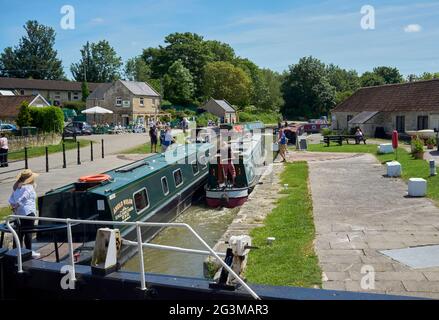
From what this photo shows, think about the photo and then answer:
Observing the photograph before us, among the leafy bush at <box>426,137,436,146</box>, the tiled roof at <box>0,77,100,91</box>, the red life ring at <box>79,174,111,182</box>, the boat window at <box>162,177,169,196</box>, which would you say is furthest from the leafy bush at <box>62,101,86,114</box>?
the red life ring at <box>79,174,111,182</box>

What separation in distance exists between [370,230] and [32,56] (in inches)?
3516

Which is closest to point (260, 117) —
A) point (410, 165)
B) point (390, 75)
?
point (390, 75)

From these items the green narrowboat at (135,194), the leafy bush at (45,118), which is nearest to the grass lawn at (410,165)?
the green narrowboat at (135,194)

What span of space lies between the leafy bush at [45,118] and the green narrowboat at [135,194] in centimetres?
1652

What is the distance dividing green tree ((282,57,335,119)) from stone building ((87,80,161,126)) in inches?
736

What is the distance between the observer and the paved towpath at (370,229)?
6.21m

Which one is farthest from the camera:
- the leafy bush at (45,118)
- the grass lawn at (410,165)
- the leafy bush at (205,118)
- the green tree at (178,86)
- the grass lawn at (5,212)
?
the green tree at (178,86)

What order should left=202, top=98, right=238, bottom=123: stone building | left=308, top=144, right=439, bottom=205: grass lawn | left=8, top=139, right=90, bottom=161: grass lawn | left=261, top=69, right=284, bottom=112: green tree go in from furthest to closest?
left=261, top=69, right=284, bottom=112: green tree, left=202, top=98, right=238, bottom=123: stone building, left=8, top=139, right=90, bottom=161: grass lawn, left=308, top=144, right=439, bottom=205: grass lawn

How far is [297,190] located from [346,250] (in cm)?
639

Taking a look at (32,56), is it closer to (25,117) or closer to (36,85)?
(36,85)

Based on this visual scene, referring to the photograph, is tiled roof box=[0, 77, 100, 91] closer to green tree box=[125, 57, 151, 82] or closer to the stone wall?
green tree box=[125, 57, 151, 82]

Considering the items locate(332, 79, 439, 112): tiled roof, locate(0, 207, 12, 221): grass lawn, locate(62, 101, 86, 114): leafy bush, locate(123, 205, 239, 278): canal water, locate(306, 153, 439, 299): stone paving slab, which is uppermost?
locate(62, 101, 86, 114): leafy bush

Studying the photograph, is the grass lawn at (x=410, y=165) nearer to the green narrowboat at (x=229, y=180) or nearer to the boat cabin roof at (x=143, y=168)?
the green narrowboat at (x=229, y=180)

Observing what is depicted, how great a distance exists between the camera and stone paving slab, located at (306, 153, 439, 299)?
20.3 feet
